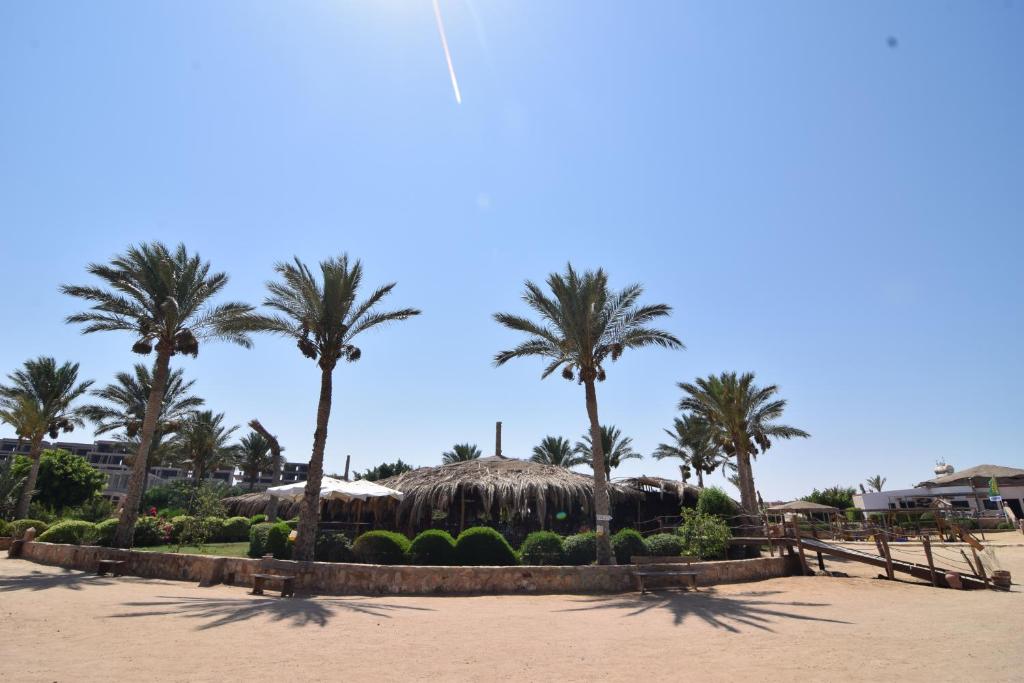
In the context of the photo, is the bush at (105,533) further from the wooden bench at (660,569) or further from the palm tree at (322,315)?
the wooden bench at (660,569)

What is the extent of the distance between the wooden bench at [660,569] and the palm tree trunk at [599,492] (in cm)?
86

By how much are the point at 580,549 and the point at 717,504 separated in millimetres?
7930

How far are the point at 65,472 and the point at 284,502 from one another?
12.6 m

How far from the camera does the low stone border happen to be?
12.5 m

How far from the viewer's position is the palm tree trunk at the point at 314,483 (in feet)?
45.2

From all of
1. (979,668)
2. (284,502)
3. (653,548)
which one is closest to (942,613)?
(979,668)

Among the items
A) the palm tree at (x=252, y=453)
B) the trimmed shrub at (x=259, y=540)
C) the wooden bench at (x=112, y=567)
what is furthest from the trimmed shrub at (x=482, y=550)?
the palm tree at (x=252, y=453)

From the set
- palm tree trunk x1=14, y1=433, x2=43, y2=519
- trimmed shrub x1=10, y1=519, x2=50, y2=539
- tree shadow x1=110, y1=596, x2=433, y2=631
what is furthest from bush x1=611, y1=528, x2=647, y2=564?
palm tree trunk x1=14, y1=433, x2=43, y2=519

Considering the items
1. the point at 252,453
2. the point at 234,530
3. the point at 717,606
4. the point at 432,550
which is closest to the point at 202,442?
the point at 252,453

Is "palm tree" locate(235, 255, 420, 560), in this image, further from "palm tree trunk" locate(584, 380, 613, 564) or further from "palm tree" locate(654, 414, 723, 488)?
"palm tree" locate(654, 414, 723, 488)

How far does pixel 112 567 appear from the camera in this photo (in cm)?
1418

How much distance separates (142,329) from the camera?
1792cm

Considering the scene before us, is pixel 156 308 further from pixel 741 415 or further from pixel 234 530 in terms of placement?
pixel 741 415

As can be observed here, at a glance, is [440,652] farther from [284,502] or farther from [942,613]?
[284,502]
